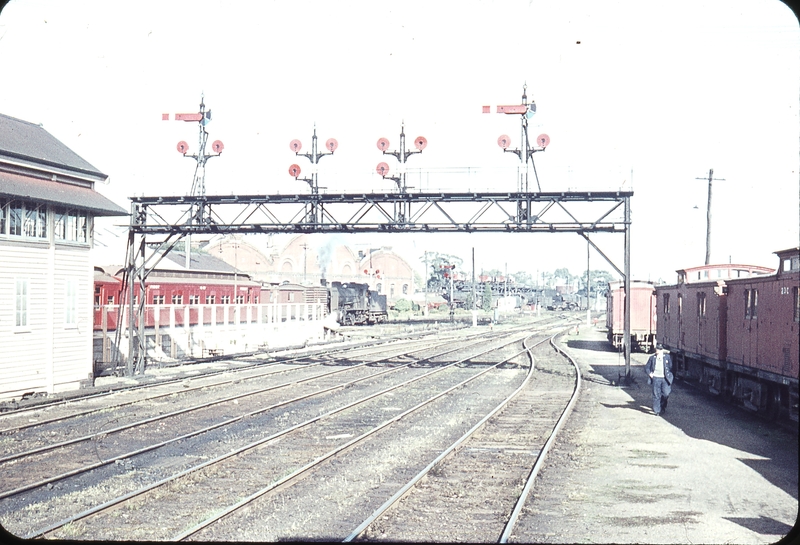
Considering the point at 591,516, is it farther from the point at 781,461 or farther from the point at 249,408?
the point at 249,408

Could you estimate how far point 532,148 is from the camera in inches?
899

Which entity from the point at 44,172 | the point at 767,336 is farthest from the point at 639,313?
the point at 44,172

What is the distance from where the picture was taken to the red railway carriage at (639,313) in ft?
113

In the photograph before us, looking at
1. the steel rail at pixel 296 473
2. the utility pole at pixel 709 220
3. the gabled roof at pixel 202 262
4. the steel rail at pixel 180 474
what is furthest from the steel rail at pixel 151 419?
the gabled roof at pixel 202 262

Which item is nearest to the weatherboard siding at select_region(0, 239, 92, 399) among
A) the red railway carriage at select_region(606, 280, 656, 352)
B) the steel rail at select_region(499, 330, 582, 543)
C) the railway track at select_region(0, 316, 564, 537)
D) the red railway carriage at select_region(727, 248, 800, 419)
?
the railway track at select_region(0, 316, 564, 537)

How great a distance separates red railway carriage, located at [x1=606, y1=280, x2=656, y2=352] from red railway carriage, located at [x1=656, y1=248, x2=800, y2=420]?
451 inches

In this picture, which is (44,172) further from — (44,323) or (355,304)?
(355,304)

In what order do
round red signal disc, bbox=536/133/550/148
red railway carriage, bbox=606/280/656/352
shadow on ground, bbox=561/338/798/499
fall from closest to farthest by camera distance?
shadow on ground, bbox=561/338/798/499, round red signal disc, bbox=536/133/550/148, red railway carriage, bbox=606/280/656/352

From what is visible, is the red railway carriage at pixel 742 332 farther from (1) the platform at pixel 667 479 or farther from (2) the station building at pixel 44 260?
(2) the station building at pixel 44 260

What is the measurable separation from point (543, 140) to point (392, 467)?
14.6 m

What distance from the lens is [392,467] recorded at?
11.1 m

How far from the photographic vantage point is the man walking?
16.0 meters

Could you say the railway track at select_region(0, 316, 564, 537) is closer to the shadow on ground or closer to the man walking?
the man walking

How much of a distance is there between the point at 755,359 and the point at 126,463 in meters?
12.9
